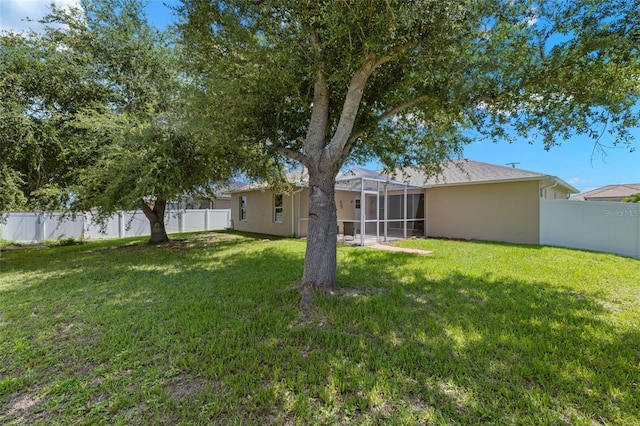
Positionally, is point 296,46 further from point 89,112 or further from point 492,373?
point 89,112

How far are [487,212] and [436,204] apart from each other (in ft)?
7.35

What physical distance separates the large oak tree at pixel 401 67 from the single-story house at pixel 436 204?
15.1ft

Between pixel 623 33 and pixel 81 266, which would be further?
pixel 81 266

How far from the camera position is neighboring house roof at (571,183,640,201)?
22.4m

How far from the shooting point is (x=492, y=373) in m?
2.77

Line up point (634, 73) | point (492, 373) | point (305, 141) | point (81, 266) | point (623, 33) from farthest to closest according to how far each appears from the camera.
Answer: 1. point (81, 266)
2. point (305, 141)
3. point (634, 73)
4. point (623, 33)
5. point (492, 373)

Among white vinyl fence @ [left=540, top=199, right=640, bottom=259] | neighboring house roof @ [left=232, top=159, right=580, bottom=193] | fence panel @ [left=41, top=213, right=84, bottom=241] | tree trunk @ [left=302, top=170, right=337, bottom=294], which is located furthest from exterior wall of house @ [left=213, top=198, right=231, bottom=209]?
white vinyl fence @ [left=540, top=199, right=640, bottom=259]

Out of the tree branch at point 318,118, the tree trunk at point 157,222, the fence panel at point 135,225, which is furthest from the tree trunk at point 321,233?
the fence panel at point 135,225

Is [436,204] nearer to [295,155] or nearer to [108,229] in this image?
[295,155]

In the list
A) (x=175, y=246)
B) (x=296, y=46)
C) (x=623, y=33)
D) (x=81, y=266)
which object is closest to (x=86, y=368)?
(x=296, y=46)

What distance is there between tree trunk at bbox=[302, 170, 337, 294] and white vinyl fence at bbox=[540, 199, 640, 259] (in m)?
10.0

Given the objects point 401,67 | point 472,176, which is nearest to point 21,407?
point 401,67

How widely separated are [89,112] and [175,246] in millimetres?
5025

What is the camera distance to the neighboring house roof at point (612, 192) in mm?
22442
